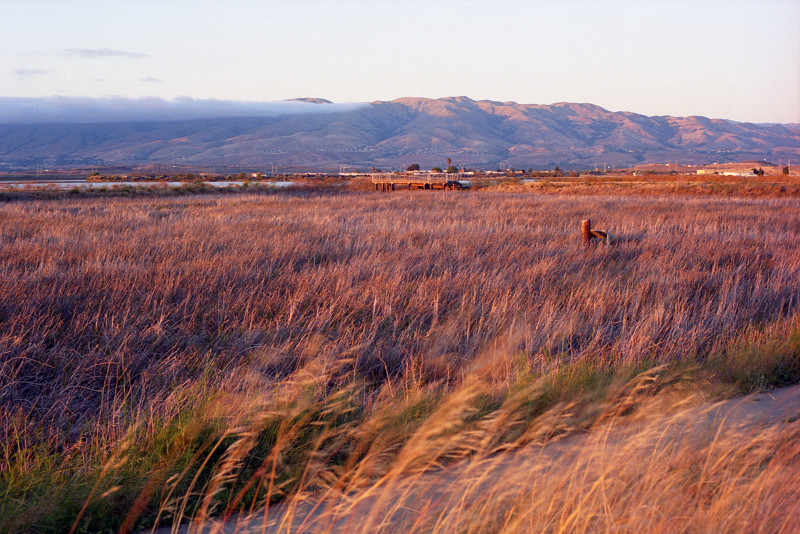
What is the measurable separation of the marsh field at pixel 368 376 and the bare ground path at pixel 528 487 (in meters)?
0.03

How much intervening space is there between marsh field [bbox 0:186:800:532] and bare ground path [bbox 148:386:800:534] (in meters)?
0.03

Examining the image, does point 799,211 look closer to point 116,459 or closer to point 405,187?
point 116,459

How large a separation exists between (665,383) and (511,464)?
2.37 metres

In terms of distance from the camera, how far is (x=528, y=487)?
3.05 meters

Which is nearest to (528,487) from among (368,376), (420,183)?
(368,376)

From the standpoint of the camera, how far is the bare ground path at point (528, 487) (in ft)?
8.65

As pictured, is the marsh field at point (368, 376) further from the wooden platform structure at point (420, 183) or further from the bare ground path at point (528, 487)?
the wooden platform structure at point (420, 183)

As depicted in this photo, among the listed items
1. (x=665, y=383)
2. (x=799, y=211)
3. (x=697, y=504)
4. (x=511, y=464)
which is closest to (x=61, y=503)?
(x=511, y=464)

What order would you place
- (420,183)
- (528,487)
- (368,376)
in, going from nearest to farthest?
(528,487) → (368,376) → (420,183)

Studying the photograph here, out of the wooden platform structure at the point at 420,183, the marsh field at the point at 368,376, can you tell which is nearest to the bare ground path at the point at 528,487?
the marsh field at the point at 368,376

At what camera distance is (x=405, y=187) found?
54469mm

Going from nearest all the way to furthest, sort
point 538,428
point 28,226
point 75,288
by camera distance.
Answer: point 538,428, point 75,288, point 28,226

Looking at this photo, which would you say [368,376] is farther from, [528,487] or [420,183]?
[420,183]

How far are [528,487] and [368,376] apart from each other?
8.27 feet
